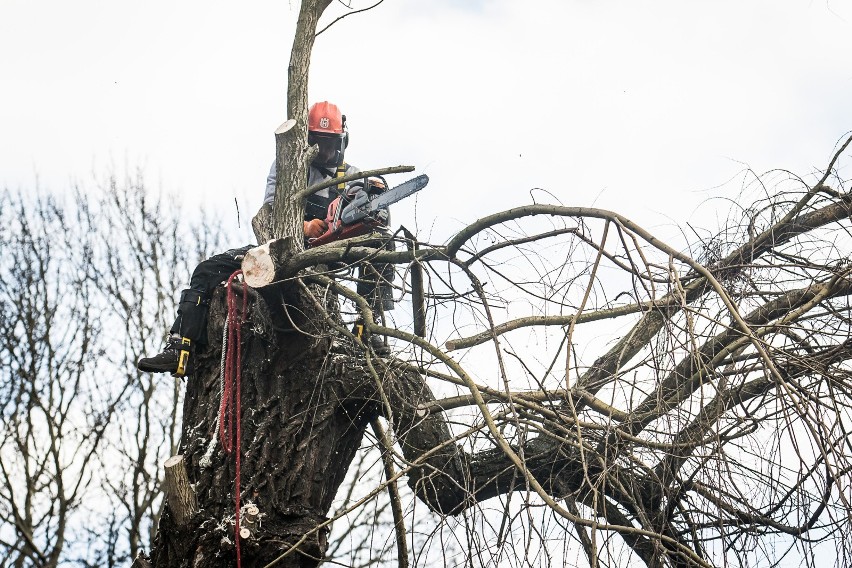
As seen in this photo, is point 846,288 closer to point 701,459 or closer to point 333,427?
point 701,459

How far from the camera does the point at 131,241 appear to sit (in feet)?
37.7

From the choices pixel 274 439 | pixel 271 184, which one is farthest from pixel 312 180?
pixel 274 439

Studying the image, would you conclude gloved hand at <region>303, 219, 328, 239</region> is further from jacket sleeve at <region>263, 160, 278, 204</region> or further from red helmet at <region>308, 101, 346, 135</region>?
red helmet at <region>308, 101, 346, 135</region>

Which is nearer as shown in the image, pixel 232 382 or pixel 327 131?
pixel 232 382

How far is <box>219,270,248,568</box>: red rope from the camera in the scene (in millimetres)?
4145

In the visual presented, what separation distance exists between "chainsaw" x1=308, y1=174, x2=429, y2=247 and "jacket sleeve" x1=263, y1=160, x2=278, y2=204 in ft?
1.31

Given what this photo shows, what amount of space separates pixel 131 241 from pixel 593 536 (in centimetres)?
970

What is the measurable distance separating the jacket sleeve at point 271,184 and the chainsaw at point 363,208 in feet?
1.31

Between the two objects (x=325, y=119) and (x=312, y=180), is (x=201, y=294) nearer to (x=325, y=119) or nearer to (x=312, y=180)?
(x=312, y=180)

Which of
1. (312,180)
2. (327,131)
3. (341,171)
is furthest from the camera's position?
(312,180)

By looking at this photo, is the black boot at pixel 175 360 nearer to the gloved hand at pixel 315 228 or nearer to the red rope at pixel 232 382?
the red rope at pixel 232 382

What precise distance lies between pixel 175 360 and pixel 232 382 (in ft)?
1.47

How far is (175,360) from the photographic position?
15.5 feet

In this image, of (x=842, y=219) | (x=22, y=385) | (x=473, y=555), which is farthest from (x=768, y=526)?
(x=22, y=385)
